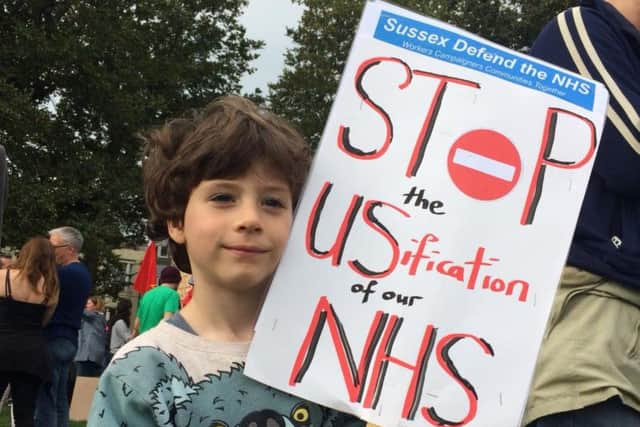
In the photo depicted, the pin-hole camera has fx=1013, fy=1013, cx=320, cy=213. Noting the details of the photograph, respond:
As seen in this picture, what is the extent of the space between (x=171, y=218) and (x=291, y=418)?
17.6 inches

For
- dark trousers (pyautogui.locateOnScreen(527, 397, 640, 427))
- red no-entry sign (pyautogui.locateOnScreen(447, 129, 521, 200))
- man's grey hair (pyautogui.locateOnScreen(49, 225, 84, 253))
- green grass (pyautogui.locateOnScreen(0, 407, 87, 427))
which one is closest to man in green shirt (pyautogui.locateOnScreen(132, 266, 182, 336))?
man's grey hair (pyautogui.locateOnScreen(49, 225, 84, 253))

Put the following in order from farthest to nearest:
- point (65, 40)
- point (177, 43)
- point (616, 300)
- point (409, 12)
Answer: point (177, 43)
point (65, 40)
point (616, 300)
point (409, 12)

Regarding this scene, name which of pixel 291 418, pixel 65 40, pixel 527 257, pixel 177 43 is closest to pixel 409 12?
pixel 527 257

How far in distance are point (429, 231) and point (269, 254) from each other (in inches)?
11.0

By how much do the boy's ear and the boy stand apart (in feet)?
0.03

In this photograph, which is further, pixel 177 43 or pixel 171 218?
pixel 177 43

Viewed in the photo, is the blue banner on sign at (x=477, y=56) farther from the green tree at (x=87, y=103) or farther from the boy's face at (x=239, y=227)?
the green tree at (x=87, y=103)

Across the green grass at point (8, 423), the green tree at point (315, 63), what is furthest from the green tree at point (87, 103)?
the green grass at point (8, 423)

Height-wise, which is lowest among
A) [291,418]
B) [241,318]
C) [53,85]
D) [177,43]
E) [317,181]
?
[291,418]

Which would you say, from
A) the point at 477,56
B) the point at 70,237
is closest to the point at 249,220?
the point at 477,56

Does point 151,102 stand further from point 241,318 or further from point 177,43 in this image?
point 241,318

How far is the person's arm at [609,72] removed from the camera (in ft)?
6.72

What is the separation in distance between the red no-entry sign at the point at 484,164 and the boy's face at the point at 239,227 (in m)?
0.31

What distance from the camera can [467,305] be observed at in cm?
168
